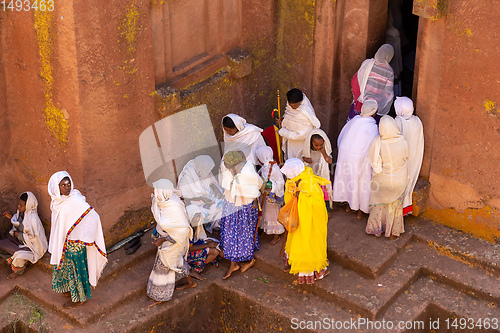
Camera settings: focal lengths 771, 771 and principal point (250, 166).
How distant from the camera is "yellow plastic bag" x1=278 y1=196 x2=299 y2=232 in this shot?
781cm

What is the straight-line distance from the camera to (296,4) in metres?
9.41

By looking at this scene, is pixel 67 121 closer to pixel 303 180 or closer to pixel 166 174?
pixel 166 174

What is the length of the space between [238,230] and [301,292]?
0.95 m

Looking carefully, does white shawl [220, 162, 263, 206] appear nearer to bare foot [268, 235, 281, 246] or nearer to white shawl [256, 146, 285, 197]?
white shawl [256, 146, 285, 197]

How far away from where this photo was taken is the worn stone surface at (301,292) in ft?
25.9

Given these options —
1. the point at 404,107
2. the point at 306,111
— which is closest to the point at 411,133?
the point at 404,107

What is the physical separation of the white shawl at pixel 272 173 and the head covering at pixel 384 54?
5.77 ft

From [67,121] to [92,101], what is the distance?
350 millimetres

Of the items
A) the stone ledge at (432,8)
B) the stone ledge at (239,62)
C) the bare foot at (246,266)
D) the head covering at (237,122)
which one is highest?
the stone ledge at (432,8)

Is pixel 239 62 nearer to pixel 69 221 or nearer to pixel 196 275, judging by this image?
pixel 196 275

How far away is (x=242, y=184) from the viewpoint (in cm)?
815

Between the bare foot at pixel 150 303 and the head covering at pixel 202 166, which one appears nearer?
the bare foot at pixel 150 303

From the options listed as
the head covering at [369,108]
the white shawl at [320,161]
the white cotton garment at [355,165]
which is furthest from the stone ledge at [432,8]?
the white shawl at [320,161]

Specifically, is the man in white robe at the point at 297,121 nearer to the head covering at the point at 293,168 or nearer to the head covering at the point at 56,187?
the head covering at the point at 293,168
